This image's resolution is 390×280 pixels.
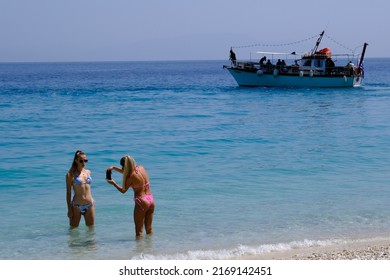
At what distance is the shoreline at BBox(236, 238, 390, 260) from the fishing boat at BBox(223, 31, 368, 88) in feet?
123

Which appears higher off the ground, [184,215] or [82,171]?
[82,171]

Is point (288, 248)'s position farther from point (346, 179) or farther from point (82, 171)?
point (346, 179)

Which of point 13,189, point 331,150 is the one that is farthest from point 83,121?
point 13,189

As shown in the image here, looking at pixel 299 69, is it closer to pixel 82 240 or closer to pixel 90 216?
pixel 90 216

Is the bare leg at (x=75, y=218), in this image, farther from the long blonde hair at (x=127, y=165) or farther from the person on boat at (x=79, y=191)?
the long blonde hair at (x=127, y=165)

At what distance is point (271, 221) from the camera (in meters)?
10.5

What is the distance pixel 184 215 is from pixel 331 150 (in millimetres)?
9789

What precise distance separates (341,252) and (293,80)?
4005 cm

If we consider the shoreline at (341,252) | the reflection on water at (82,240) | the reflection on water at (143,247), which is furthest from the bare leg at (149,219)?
the shoreline at (341,252)

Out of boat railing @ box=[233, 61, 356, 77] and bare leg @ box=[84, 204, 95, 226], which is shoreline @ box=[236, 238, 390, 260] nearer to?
bare leg @ box=[84, 204, 95, 226]

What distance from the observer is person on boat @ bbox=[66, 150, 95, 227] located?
8.91 metres

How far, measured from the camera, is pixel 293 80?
1864 inches

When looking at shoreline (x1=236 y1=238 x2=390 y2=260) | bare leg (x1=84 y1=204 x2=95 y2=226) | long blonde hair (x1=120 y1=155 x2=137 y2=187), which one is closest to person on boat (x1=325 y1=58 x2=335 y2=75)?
shoreline (x1=236 y1=238 x2=390 y2=260)

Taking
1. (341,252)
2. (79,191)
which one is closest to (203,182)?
(79,191)
